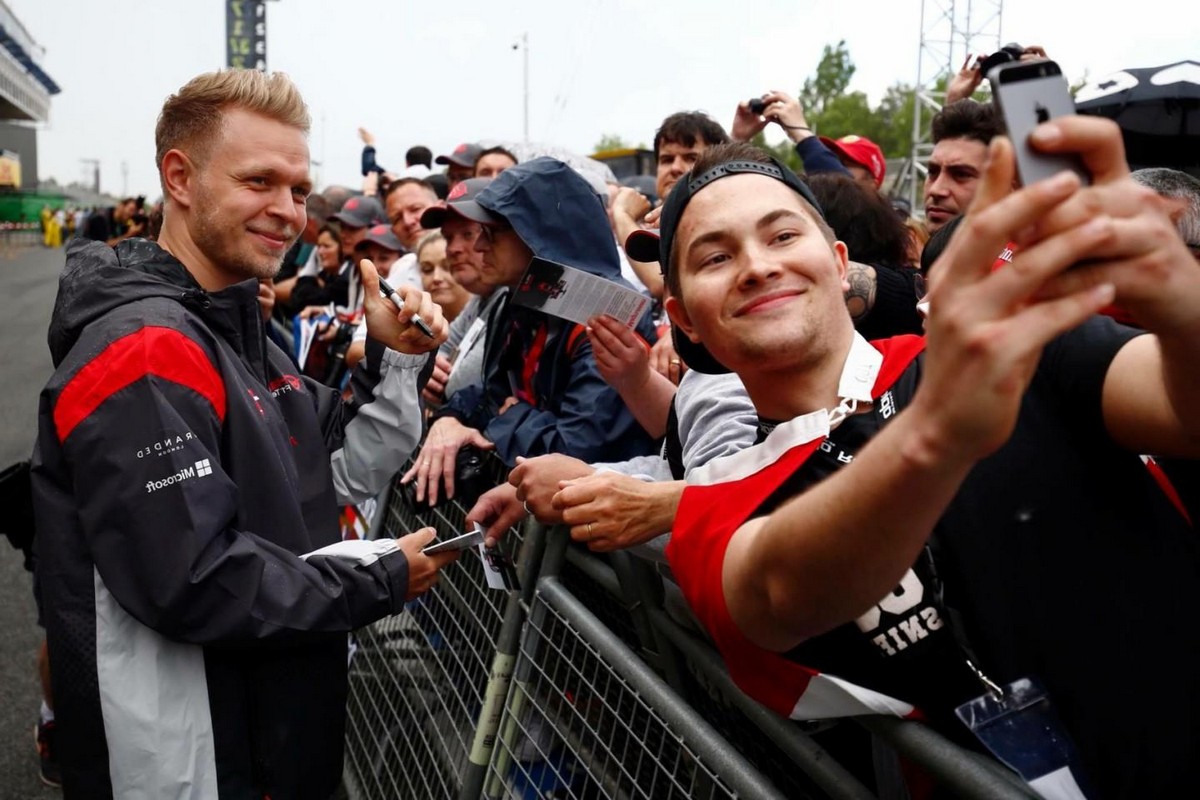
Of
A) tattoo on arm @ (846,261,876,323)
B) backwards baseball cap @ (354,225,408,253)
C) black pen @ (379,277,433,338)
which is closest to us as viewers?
tattoo on arm @ (846,261,876,323)

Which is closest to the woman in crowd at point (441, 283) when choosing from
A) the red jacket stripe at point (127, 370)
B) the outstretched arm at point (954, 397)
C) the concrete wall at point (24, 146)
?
the red jacket stripe at point (127, 370)

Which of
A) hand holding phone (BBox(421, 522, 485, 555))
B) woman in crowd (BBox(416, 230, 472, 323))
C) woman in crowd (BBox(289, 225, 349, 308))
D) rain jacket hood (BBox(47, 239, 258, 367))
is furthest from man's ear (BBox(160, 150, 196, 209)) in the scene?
woman in crowd (BBox(289, 225, 349, 308))

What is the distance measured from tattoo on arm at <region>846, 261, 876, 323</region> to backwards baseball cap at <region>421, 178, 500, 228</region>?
4.50 ft

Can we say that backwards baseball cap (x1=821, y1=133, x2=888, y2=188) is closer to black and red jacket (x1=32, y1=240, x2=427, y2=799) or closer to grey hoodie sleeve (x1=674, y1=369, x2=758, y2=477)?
grey hoodie sleeve (x1=674, y1=369, x2=758, y2=477)

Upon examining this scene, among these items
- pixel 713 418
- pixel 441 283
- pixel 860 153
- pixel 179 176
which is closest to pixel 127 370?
pixel 179 176

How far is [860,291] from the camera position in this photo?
246 centimetres

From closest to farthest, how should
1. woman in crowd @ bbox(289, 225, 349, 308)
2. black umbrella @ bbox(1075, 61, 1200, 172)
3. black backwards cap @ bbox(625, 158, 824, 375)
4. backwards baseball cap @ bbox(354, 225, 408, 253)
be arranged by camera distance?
black backwards cap @ bbox(625, 158, 824, 375), black umbrella @ bbox(1075, 61, 1200, 172), backwards baseball cap @ bbox(354, 225, 408, 253), woman in crowd @ bbox(289, 225, 349, 308)

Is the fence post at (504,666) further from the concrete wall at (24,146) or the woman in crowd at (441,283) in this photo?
the concrete wall at (24,146)

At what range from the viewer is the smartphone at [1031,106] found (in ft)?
2.64

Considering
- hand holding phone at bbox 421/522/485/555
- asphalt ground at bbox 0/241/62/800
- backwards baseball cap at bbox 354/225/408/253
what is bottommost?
asphalt ground at bbox 0/241/62/800

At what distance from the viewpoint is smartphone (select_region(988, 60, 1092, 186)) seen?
80 cm

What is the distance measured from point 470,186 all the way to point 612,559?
230cm

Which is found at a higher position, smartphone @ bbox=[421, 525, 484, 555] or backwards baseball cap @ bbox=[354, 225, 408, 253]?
backwards baseball cap @ bbox=[354, 225, 408, 253]

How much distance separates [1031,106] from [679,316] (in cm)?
109
